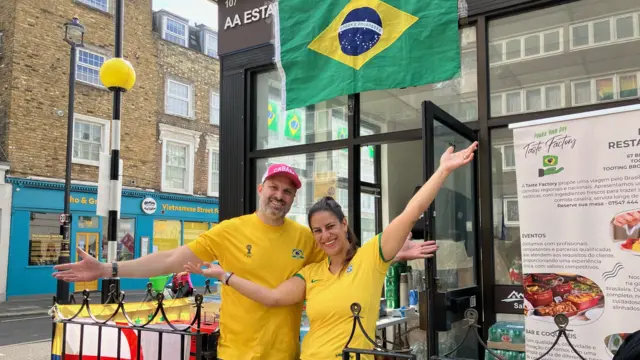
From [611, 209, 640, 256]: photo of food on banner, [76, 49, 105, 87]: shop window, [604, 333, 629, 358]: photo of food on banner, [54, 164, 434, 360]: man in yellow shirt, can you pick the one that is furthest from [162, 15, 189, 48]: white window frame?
[604, 333, 629, 358]: photo of food on banner

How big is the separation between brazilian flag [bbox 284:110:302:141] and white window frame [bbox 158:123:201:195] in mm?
15764

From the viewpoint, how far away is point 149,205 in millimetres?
20203

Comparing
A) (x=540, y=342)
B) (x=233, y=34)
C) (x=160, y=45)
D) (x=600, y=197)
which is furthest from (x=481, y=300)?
(x=160, y=45)

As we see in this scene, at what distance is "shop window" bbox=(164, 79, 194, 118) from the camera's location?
2119 centimetres

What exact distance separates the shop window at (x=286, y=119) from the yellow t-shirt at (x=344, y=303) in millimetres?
2890

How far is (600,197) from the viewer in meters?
3.19

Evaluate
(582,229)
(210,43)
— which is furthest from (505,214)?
(210,43)

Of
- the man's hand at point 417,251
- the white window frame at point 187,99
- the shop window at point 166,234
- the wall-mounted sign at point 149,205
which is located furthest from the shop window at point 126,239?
the man's hand at point 417,251

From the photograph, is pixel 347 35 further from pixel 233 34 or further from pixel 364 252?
pixel 364 252

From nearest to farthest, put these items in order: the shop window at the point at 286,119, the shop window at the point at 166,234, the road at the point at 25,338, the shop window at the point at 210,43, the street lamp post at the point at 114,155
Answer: the shop window at the point at 286,119
the street lamp post at the point at 114,155
the road at the point at 25,338
the shop window at the point at 166,234
the shop window at the point at 210,43

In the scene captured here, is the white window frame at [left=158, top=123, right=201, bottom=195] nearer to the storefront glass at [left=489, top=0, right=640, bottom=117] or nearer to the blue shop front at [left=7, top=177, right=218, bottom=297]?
the blue shop front at [left=7, top=177, right=218, bottom=297]

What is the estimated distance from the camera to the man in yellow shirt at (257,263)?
3.03 metres

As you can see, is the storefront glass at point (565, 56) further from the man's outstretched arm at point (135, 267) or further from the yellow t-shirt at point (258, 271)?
the man's outstretched arm at point (135, 267)

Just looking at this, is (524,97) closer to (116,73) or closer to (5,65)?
(116,73)
